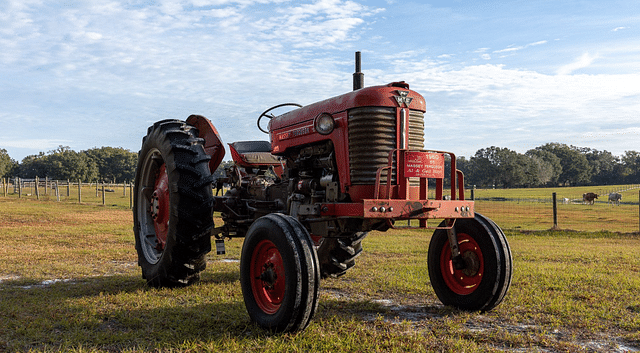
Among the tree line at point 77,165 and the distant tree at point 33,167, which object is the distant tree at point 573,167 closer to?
the tree line at point 77,165

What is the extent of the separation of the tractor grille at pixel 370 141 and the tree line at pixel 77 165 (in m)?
87.6

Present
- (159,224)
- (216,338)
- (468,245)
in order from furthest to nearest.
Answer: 1. (159,224)
2. (468,245)
3. (216,338)

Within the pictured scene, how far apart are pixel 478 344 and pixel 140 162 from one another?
4.86m

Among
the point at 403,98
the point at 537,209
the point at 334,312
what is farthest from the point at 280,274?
the point at 537,209

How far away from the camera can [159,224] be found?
6297 mm

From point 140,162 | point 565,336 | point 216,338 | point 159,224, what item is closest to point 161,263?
point 159,224

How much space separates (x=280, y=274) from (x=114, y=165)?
363ft

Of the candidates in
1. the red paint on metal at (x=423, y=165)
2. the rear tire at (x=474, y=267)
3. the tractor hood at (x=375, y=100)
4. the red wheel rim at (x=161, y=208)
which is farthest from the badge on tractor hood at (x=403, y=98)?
the red wheel rim at (x=161, y=208)

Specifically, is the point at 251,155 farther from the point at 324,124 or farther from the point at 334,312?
the point at 334,312

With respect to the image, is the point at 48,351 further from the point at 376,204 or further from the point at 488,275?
the point at 488,275

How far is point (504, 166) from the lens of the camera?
89438mm

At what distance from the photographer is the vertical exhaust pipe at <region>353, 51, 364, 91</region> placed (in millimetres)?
5148

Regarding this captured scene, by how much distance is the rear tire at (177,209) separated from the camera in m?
5.33

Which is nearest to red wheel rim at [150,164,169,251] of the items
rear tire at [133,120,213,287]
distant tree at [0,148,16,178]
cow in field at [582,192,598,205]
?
rear tire at [133,120,213,287]
